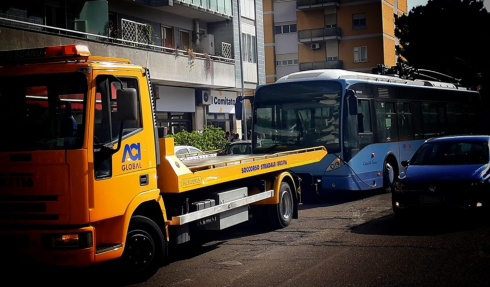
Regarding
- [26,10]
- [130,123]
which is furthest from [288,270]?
[26,10]

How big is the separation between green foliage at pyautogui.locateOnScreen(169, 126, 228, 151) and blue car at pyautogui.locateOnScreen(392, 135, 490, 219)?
12.7 metres

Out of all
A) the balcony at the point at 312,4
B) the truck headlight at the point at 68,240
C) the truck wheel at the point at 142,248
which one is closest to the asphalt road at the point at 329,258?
the truck wheel at the point at 142,248

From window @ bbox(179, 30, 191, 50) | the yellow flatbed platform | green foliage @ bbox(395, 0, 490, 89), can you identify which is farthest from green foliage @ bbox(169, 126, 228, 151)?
green foliage @ bbox(395, 0, 490, 89)

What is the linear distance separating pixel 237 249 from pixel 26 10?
546 inches

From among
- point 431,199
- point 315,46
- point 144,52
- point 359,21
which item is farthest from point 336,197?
point 315,46

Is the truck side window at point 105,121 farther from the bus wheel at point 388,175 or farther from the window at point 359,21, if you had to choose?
the window at point 359,21

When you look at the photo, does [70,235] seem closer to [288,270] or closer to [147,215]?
[147,215]

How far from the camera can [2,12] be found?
63.2 feet

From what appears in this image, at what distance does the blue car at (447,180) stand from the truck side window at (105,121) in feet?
19.1

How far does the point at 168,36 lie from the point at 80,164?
2309cm

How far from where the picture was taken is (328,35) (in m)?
63.1

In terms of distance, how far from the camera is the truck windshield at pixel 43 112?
7078mm

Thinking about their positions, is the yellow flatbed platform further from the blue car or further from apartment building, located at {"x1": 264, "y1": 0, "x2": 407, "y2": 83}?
apartment building, located at {"x1": 264, "y1": 0, "x2": 407, "y2": 83}

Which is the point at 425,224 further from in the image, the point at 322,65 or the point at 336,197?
the point at 322,65
